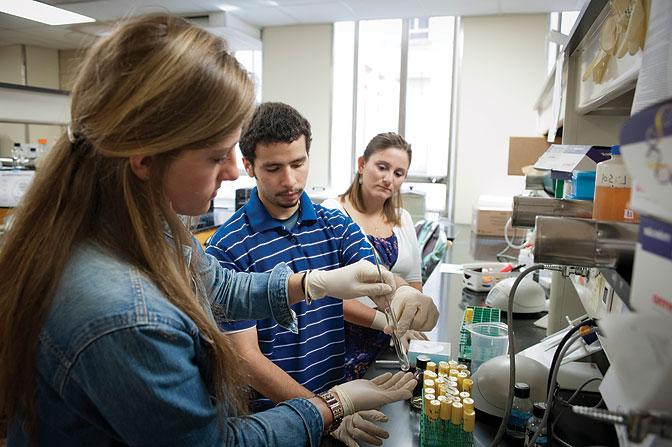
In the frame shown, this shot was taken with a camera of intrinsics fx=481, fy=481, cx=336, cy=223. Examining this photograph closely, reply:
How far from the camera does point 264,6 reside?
470 centimetres

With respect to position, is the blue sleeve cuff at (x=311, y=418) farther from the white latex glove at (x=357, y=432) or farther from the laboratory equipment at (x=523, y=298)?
the laboratory equipment at (x=523, y=298)

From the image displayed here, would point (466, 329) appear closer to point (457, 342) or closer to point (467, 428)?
point (457, 342)

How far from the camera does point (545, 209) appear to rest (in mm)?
1010

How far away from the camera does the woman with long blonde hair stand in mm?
632

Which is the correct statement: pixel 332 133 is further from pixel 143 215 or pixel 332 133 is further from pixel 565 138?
pixel 143 215

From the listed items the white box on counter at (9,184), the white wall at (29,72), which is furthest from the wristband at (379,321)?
the white wall at (29,72)

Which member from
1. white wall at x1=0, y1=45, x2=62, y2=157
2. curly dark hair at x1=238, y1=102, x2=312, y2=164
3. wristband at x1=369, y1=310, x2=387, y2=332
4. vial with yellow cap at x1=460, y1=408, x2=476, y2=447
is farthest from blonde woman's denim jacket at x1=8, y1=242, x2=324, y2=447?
white wall at x1=0, y1=45, x2=62, y2=157

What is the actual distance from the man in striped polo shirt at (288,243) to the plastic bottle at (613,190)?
0.62 m

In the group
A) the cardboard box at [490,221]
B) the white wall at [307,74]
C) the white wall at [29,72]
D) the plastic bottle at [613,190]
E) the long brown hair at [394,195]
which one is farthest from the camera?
the white wall at [29,72]

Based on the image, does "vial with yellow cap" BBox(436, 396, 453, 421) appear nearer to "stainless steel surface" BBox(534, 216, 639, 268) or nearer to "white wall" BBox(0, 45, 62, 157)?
"stainless steel surface" BBox(534, 216, 639, 268)

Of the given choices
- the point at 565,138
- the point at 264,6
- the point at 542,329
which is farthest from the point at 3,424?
the point at 264,6

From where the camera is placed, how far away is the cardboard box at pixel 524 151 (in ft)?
10.1

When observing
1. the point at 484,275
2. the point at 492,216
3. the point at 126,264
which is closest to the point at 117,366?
the point at 126,264

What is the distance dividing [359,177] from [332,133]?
3.41m
